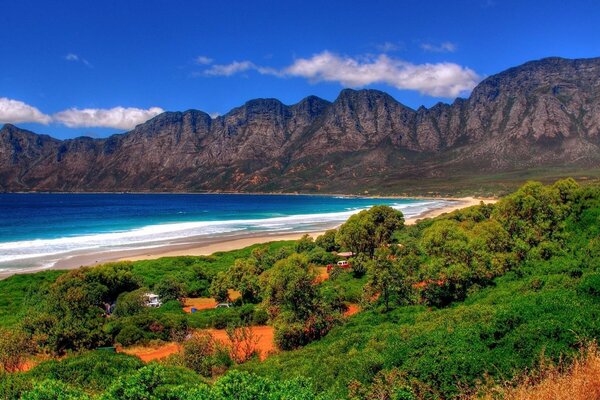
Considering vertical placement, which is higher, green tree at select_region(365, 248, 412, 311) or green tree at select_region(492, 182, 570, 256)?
green tree at select_region(492, 182, 570, 256)

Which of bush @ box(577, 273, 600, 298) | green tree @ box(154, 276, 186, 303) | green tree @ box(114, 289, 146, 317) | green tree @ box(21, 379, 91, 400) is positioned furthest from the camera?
green tree @ box(154, 276, 186, 303)

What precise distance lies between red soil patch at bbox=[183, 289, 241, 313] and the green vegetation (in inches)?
34.1

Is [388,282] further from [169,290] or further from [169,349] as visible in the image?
[169,290]

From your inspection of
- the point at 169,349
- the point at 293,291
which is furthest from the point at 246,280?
the point at 293,291

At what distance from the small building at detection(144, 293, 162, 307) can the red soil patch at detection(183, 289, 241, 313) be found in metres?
1.93

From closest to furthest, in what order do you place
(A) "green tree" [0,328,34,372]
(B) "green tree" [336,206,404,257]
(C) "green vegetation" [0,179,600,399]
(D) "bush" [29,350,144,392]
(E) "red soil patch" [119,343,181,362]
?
1. (C) "green vegetation" [0,179,600,399]
2. (D) "bush" [29,350,144,392]
3. (A) "green tree" [0,328,34,372]
4. (E) "red soil patch" [119,343,181,362]
5. (B) "green tree" [336,206,404,257]

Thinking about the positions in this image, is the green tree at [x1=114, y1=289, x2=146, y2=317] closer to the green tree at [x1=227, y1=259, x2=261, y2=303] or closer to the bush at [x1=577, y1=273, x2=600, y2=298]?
the green tree at [x1=227, y1=259, x2=261, y2=303]

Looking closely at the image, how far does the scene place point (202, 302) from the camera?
33.7 meters

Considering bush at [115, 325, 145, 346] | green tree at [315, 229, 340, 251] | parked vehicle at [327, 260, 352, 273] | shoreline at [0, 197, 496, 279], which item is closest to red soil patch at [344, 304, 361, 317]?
parked vehicle at [327, 260, 352, 273]

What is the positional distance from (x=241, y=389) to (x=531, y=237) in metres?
26.2

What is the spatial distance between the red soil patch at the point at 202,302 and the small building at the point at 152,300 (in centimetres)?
193

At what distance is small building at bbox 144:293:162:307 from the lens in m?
29.6

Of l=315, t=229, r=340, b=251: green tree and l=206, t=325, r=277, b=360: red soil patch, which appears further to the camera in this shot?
l=315, t=229, r=340, b=251: green tree

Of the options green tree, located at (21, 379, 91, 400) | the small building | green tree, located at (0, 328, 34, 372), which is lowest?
the small building
